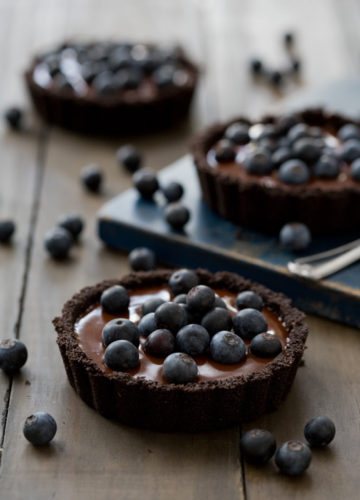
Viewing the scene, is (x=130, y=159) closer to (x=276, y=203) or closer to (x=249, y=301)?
(x=276, y=203)

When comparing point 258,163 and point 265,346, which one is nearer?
point 265,346

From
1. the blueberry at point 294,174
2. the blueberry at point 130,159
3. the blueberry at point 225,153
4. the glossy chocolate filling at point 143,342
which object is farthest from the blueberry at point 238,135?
the glossy chocolate filling at point 143,342

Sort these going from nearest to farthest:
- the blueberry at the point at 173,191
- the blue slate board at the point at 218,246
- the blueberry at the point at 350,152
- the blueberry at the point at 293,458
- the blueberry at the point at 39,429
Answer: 1. the blueberry at the point at 293,458
2. the blueberry at the point at 39,429
3. the blue slate board at the point at 218,246
4. the blueberry at the point at 350,152
5. the blueberry at the point at 173,191

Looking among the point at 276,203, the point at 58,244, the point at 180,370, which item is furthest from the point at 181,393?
the point at 58,244

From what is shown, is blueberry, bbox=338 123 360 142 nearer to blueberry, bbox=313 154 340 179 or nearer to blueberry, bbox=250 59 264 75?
blueberry, bbox=313 154 340 179

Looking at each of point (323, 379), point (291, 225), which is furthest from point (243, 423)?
point (291, 225)

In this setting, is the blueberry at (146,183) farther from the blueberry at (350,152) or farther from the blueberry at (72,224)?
the blueberry at (350,152)

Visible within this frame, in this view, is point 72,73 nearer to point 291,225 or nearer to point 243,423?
point 291,225
